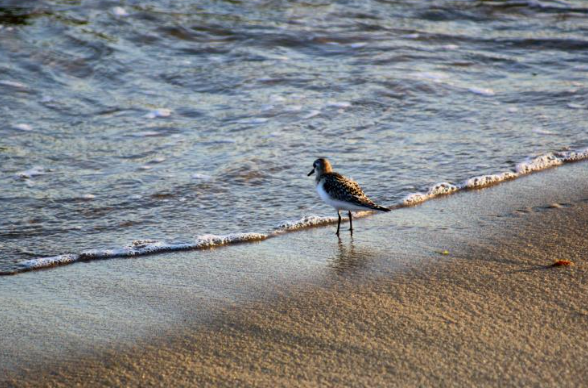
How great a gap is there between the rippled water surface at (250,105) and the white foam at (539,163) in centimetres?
13

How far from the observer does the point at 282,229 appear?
555cm

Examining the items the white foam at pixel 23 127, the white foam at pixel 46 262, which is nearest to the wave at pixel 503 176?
the white foam at pixel 46 262

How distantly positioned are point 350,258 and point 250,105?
3700mm

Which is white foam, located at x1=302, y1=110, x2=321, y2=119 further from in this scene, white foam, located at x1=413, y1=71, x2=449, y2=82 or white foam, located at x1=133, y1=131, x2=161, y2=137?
white foam, located at x1=413, y1=71, x2=449, y2=82

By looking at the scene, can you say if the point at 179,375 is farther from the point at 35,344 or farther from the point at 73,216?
the point at 73,216

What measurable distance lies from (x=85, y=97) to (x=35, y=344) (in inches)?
204

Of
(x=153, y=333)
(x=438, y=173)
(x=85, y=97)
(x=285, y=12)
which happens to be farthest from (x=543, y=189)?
(x=285, y=12)

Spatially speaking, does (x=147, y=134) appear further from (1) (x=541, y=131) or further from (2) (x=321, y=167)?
(1) (x=541, y=131)

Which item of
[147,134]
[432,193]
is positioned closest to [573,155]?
[432,193]

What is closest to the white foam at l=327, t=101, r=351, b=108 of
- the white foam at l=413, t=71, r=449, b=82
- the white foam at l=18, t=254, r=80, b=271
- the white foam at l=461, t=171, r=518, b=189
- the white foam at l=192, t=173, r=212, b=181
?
the white foam at l=413, t=71, r=449, b=82

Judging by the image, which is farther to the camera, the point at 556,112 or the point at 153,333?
the point at 556,112

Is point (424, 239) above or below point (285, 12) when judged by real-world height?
below

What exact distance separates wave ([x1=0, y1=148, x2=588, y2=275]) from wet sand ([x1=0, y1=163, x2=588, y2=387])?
0.13 m

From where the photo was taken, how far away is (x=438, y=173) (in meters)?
6.52
